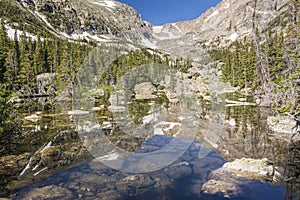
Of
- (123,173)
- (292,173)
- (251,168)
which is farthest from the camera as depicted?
(123,173)

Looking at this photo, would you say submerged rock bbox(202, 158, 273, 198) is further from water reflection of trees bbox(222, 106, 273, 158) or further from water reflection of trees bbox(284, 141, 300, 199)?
water reflection of trees bbox(222, 106, 273, 158)

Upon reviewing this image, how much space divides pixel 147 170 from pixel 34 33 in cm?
9106

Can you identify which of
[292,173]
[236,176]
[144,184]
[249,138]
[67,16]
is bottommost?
[144,184]

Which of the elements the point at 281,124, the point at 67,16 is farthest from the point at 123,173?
the point at 67,16

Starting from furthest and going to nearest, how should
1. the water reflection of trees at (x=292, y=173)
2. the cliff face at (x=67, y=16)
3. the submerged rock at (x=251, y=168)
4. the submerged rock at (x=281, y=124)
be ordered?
the cliff face at (x=67, y=16) < the submerged rock at (x=281, y=124) < the submerged rock at (x=251, y=168) < the water reflection of trees at (x=292, y=173)

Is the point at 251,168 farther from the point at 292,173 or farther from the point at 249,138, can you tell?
the point at 249,138

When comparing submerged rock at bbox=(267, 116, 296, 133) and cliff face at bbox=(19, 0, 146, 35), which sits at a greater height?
cliff face at bbox=(19, 0, 146, 35)

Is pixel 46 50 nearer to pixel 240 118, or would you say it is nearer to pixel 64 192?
pixel 240 118

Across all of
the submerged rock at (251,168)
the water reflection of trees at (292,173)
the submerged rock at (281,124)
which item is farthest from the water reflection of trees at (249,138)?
the submerged rock at (251,168)

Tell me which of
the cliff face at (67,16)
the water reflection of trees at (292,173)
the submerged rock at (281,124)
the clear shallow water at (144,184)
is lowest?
the clear shallow water at (144,184)

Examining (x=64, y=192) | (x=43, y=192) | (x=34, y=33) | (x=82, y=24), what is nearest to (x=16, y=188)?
(x=43, y=192)

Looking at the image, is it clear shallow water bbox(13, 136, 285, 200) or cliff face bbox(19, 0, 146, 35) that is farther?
cliff face bbox(19, 0, 146, 35)

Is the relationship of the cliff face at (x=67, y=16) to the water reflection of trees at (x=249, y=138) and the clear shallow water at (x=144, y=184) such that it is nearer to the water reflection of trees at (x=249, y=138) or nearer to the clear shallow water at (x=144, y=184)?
the water reflection of trees at (x=249, y=138)

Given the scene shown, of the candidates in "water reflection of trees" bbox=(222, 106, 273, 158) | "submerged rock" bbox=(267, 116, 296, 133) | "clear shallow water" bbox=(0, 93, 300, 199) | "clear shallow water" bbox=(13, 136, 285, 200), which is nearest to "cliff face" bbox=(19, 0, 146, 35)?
"water reflection of trees" bbox=(222, 106, 273, 158)
